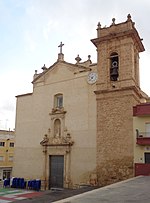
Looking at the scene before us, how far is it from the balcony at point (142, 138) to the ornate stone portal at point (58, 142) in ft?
17.1

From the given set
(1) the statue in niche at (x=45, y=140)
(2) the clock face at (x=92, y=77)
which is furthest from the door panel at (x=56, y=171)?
(2) the clock face at (x=92, y=77)

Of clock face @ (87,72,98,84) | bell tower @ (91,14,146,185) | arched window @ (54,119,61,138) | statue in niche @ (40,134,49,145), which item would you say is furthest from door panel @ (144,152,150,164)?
statue in niche @ (40,134,49,145)

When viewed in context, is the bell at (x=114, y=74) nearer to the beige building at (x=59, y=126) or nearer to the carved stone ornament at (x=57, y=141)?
the beige building at (x=59, y=126)

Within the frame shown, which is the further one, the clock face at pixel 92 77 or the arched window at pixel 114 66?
the clock face at pixel 92 77

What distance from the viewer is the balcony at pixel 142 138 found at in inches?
658

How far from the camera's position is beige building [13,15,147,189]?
1777 cm

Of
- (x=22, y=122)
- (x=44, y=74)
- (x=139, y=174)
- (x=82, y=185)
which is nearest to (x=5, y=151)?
(x=22, y=122)

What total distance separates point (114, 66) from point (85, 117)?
4.31 m

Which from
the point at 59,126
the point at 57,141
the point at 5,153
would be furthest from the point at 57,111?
the point at 5,153

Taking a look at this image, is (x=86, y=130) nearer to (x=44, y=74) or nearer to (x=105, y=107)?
(x=105, y=107)

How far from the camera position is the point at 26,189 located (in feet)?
69.4

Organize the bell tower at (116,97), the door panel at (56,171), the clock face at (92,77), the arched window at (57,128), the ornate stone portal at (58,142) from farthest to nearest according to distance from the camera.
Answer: the arched window at (57,128)
the door panel at (56,171)
the ornate stone portal at (58,142)
the clock face at (92,77)
the bell tower at (116,97)

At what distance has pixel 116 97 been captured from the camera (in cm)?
1825

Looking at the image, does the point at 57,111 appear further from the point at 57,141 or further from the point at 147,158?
the point at 147,158
